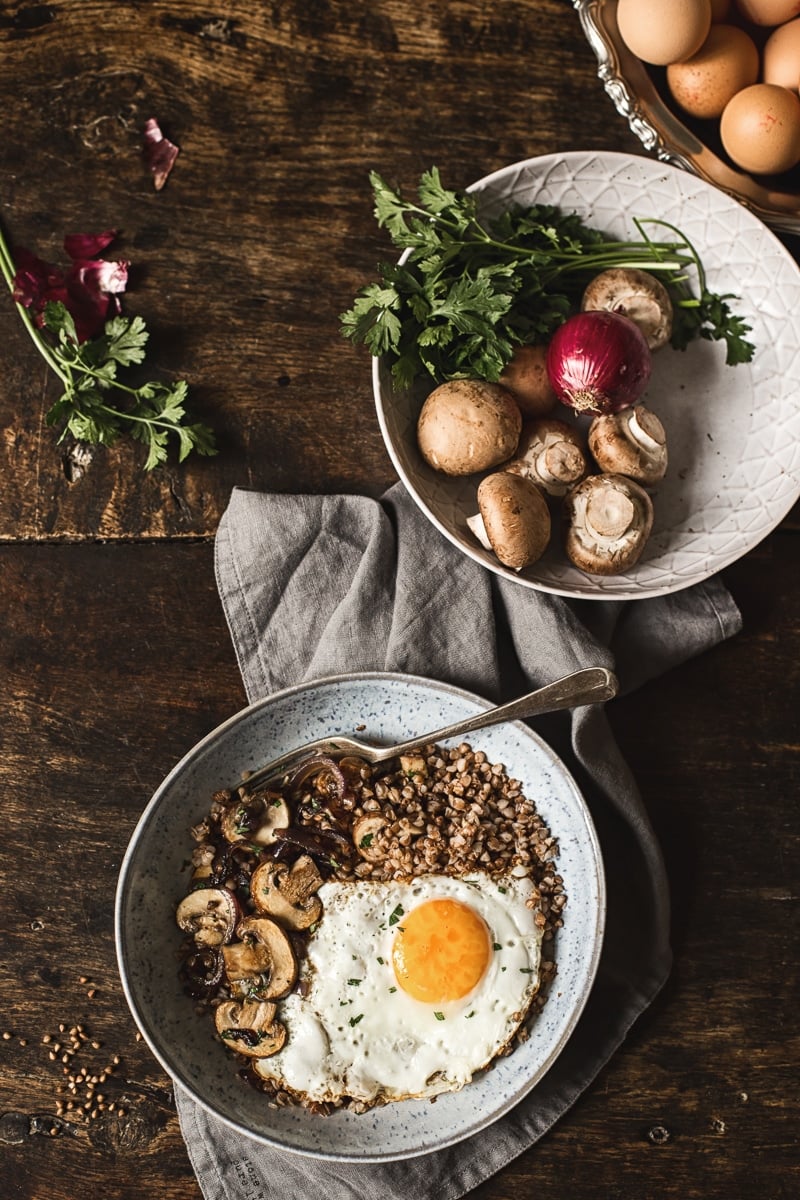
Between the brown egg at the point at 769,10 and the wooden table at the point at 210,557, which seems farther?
the wooden table at the point at 210,557

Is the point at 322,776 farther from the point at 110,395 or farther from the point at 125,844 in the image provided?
the point at 110,395

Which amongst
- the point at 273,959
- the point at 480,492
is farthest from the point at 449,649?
the point at 273,959

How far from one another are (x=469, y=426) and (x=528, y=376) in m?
0.23

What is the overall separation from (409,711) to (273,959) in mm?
655

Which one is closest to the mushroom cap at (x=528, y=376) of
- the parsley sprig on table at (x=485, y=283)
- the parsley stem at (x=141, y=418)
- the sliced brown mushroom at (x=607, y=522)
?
the parsley sprig on table at (x=485, y=283)

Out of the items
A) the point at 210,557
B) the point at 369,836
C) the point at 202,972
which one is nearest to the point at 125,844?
the point at 202,972

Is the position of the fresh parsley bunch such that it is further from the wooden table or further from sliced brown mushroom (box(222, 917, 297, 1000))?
sliced brown mushroom (box(222, 917, 297, 1000))

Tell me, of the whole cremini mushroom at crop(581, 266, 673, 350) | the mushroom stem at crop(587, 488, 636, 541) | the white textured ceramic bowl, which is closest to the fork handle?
the white textured ceramic bowl

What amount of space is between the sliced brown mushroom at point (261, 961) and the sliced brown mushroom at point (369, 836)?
26 centimetres

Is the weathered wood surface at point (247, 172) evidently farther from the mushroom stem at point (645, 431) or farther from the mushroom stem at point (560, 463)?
the mushroom stem at point (645, 431)

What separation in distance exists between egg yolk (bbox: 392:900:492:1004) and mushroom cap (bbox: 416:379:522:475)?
40.9 inches

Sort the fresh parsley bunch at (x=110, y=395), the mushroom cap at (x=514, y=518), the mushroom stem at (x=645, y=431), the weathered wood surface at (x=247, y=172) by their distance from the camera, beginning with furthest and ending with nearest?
the weathered wood surface at (x=247, y=172), the fresh parsley bunch at (x=110, y=395), the mushroom stem at (x=645, y=431), the mushroom cap at (x=514, y=518)

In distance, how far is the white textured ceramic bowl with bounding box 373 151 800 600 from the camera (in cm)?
241

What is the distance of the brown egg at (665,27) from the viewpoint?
225cm
